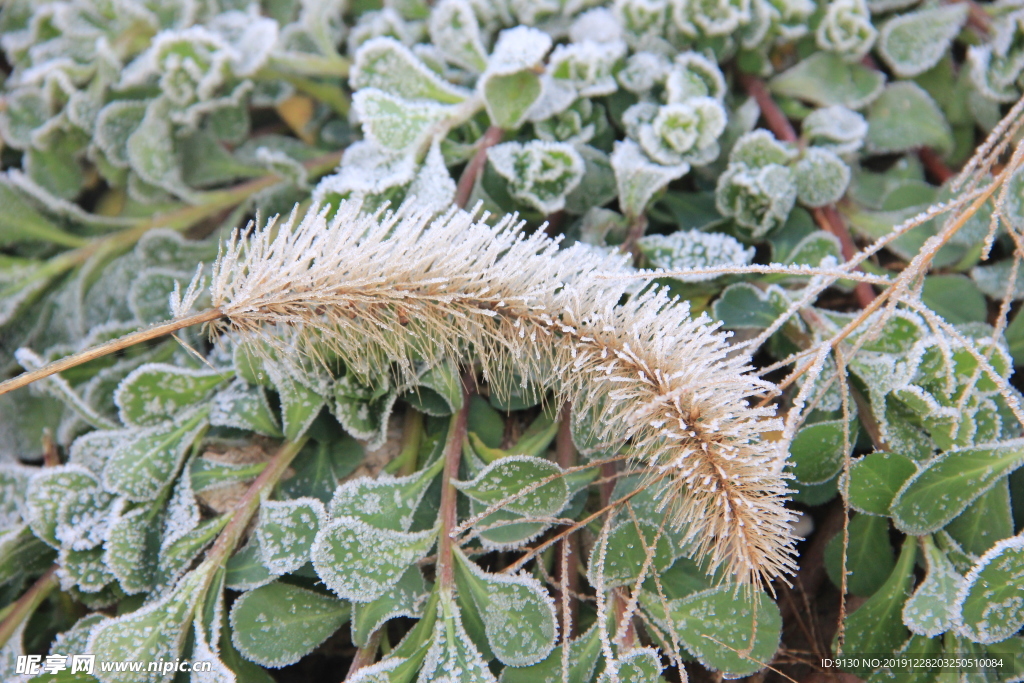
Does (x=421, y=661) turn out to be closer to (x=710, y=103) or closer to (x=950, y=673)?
(x=950, y=673)

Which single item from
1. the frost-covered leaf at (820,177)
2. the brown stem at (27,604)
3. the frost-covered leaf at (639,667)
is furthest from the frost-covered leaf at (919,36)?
the brown stem at (27,604)

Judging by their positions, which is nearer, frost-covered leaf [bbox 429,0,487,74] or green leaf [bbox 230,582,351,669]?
green leaf [bbox 230,582,351,669]

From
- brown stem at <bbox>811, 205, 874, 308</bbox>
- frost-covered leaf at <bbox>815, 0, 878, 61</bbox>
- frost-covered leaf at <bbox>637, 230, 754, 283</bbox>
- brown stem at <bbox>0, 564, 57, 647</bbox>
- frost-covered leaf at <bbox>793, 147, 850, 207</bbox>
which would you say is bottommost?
brown stem at <bbox>0, 564, 57, 647</bbox>

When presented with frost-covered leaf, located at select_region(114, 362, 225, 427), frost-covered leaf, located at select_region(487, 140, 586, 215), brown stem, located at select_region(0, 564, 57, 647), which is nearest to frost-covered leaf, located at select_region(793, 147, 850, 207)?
frost-covered leaf, located at select_region(487, 140, 586, 215)

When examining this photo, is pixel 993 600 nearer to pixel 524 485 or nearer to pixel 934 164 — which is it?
pixel 524 485

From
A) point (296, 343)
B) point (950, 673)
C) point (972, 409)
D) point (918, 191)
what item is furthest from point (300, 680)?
point (918, 191)

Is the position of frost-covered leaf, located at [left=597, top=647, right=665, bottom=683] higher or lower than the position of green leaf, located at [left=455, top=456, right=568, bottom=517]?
lower

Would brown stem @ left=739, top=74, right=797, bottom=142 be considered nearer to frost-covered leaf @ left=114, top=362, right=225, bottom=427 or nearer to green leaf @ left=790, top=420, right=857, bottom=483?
green leaf @ left=790, top=420, right=857, bottom=483
